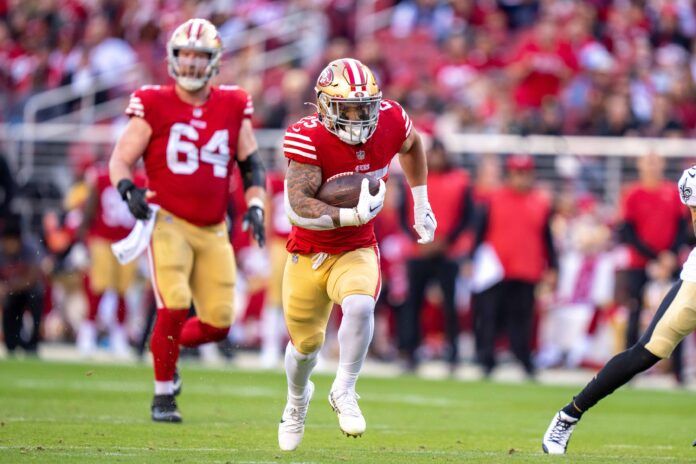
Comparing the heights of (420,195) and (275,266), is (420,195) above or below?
above

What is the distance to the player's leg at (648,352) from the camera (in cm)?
634

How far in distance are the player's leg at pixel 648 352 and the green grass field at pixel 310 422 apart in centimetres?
19

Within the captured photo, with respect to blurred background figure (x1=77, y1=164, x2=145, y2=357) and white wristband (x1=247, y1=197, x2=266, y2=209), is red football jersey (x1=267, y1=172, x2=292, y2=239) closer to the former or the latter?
blurred background figure (x1=77, y1=164, x2=145, y2=357)

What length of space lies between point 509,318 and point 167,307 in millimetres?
5366

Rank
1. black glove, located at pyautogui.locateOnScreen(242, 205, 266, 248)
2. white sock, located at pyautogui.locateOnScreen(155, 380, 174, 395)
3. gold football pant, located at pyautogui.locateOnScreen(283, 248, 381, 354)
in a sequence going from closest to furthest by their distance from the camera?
gold football pant, located at pyautogui.locateOnScreen(283, 248, 381, 354), white sock, located at pyautogui.locateOnScreen(155, 380, 174, 395), black glove, located at pyautogui.locateOnScreen(242, 205, 266, 248)

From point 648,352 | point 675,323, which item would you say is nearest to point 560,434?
point 648,352

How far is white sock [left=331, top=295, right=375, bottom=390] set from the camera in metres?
6.27

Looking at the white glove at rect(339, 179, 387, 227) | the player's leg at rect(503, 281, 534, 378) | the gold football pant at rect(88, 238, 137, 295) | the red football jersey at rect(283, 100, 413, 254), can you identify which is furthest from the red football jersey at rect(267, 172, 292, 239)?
the white glove at rect(339, 179, 387, 227)

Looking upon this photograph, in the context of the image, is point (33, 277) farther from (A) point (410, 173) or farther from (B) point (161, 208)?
(A) point (410, 173)

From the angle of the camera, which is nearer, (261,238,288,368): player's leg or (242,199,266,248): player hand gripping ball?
(242,199,266,248): player hand gripping ball

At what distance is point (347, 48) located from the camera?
17656 mm

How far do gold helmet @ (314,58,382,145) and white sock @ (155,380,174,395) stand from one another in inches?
82.8

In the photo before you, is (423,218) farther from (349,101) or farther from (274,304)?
(274,304)

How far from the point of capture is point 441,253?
12.7 metres
